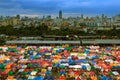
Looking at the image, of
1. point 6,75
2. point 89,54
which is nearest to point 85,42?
point 89,54

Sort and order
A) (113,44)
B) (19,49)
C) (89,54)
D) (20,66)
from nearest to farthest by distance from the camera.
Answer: (20,66) → (89,54) → (19,49) → (113,44)

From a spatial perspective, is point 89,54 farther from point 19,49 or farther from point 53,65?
point 19,49

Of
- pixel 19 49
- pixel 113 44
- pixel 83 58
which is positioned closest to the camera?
pixel 83 58

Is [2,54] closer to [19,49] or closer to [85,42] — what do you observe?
[19,49]

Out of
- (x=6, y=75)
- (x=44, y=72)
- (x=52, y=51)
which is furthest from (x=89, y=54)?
(x=6, y=75)

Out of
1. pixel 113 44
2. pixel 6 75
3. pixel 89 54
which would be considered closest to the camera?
pixel 6 75

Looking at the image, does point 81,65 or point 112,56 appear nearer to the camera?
point 81,65
